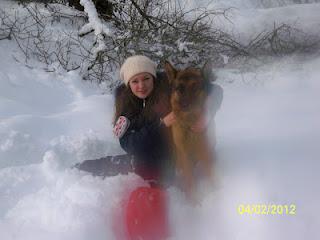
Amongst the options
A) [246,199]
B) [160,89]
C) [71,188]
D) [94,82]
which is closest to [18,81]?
[94,82]

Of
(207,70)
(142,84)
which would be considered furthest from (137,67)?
(207,70)

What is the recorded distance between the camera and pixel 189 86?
2.08 meters

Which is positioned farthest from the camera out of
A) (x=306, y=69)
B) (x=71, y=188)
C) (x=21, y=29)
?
(x=21, y=29)

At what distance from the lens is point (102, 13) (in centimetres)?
531

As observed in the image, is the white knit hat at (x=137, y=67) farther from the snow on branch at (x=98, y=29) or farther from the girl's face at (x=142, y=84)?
the snow on branch at (x=98, y=29)

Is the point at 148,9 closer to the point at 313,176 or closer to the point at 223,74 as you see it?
the point at 223,74

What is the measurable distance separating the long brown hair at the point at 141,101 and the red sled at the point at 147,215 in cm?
42

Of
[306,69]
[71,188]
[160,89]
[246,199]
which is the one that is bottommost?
[246,199]

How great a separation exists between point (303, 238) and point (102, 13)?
12.8ft

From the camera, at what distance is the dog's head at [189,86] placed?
2.09 m

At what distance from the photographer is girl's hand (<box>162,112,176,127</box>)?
88.4 inches

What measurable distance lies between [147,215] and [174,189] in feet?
1.04

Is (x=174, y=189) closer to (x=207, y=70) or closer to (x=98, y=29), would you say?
(x=207, y=70)

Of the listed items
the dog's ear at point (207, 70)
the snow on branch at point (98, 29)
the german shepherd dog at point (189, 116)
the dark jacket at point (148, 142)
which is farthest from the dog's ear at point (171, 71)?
the snow on branch at point (98, 29)
